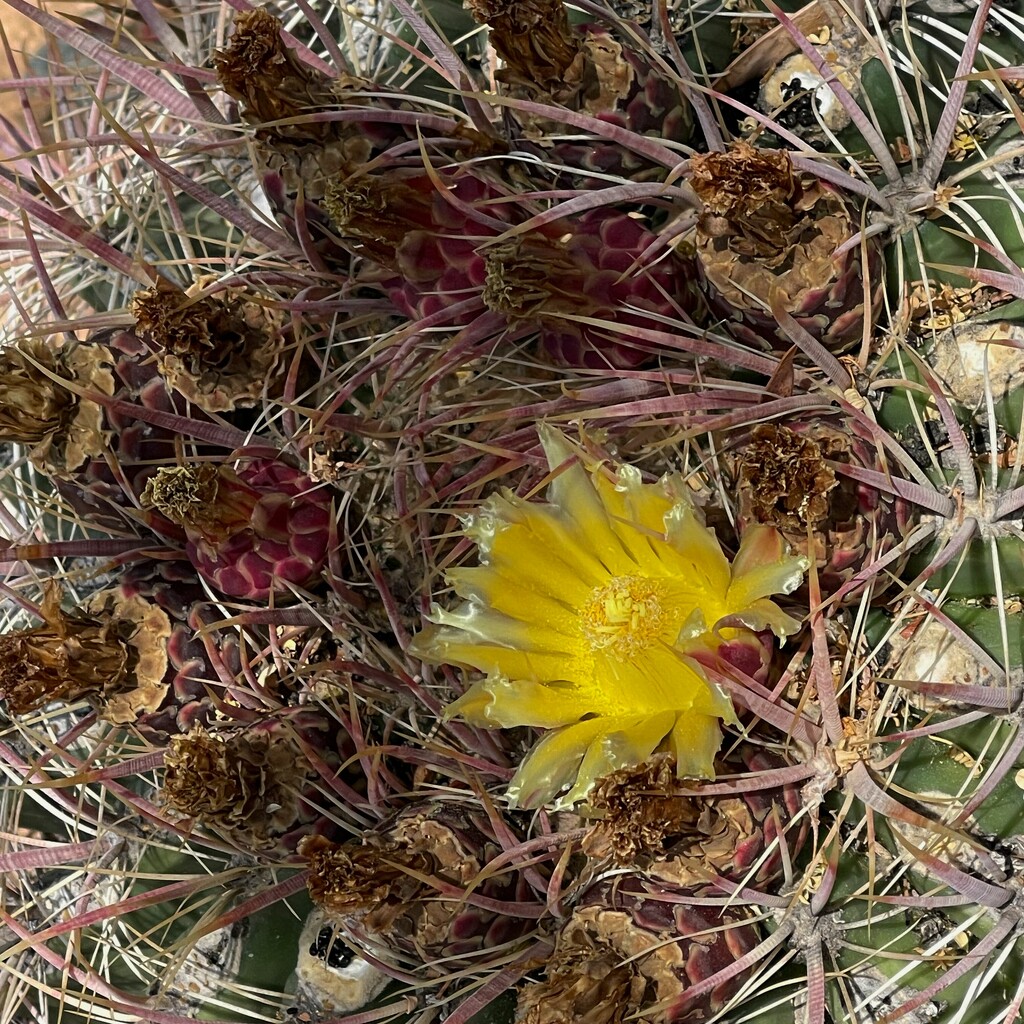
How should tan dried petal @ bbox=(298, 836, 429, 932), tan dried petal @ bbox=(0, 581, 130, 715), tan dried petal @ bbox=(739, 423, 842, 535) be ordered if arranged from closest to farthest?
tan dried petal @ bbox=(739, 423, 842, 535), tan dried petal @ bbox=(298, 836, 429, 932), tan dried petal @ bbox=(0, 581, 130, 715)

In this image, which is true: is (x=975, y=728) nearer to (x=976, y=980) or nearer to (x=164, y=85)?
(x=976, y=980)

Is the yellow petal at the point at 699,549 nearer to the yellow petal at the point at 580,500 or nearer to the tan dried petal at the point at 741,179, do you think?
the yellow petal at the point at 580,500

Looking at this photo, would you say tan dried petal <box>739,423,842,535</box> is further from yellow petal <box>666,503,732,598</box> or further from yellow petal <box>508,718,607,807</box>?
yellow petal <box>508,718,607,807</box>

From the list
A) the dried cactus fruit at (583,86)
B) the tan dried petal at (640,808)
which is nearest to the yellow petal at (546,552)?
the tan dried petal at (640,808)

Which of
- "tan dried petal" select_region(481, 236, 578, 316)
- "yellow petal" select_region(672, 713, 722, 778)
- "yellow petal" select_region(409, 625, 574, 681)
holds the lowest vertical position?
"yellow petal" select_region(672, 713, 722, 778)

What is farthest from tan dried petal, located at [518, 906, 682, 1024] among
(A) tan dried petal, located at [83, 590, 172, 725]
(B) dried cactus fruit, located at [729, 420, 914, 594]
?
(A) tan dried petal, located at [83, 590, 172, 725]

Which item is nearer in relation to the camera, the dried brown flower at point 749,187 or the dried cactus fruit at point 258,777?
the dried brown flower at point 749,187

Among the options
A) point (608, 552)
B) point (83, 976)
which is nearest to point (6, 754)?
point (83, 976)
